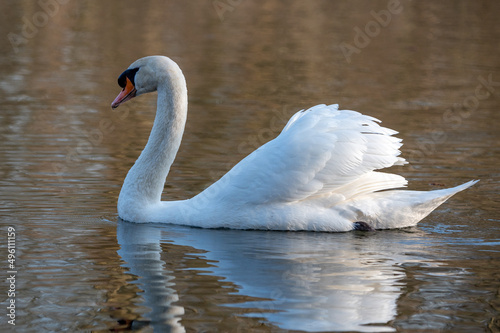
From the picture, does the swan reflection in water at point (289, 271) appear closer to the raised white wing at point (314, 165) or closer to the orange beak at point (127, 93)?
the raised white wing at point (314, 165)

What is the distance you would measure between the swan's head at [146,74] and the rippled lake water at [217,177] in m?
1.20

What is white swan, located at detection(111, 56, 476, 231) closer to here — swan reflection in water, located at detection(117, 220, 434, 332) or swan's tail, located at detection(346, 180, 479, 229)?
swan's tail, located at detection(346, 180, 479, 229)

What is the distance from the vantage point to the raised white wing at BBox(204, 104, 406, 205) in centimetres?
831

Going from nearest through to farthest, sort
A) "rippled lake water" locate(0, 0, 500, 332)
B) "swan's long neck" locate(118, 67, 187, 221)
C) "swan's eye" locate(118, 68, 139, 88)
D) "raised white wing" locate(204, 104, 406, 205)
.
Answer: "rippled lake water" locate(0, 0, 500, 332) → "raised white wing" locate(204, 104, 406, 205) → "swan's long neck" locate(118, 67, 187, 221) → "swan's eye" locate(118, 68, 139, 88)

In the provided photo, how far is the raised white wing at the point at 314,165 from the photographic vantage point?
8.31 m

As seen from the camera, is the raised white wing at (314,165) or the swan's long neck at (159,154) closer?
the raised white wing at (314,165)

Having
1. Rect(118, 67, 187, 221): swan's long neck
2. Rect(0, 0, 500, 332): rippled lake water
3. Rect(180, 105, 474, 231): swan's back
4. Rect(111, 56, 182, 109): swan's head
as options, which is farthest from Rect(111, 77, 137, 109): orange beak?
Rect(180, 105, 474, 231): swan's back

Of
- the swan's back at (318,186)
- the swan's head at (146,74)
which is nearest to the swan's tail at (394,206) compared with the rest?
the swan's back at (318,186)

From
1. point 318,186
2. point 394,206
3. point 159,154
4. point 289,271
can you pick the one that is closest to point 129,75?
point 159,154

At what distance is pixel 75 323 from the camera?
5.87m

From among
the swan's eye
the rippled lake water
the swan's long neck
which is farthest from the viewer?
the swan's eye

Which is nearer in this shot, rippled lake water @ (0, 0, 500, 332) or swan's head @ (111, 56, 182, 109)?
rippled lake water @ (0, 0, 500, 332)

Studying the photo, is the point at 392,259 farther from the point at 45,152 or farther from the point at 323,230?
the point at 45,152

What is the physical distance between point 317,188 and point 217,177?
8.22ft
